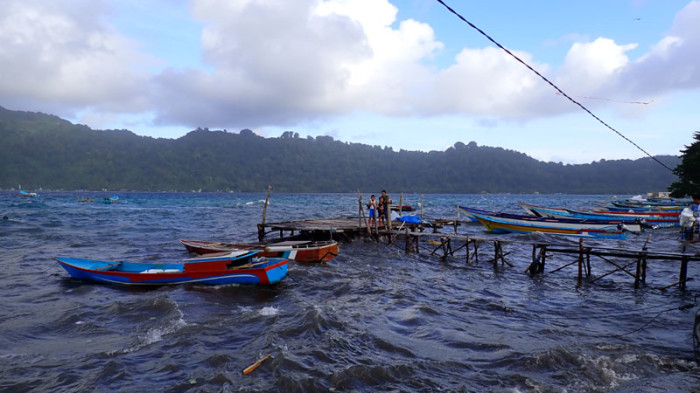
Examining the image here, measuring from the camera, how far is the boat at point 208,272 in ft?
53.1

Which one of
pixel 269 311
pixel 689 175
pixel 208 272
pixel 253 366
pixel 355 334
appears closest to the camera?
pixel 253 366

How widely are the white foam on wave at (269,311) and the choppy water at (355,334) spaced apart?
6 cm

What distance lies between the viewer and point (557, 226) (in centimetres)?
3372

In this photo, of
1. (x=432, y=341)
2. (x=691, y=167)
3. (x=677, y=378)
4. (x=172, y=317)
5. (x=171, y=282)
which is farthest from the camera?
(x=691, y=167)

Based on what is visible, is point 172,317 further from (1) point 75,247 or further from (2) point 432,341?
(1) point 75,247

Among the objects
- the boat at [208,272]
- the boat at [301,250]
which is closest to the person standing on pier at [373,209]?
the boat at [301,250]

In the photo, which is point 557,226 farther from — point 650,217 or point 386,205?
point 650,217

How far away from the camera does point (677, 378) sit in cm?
855

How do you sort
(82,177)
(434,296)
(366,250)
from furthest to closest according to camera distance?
1. (82,177)
2. (366,250)
3. (434,296)

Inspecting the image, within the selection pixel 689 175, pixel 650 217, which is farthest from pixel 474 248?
pixel 689 175

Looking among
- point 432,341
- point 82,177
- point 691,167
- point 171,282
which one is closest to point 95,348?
point 171,282

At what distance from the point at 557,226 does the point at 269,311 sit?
92.4ft

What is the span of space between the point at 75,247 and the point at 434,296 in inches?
977

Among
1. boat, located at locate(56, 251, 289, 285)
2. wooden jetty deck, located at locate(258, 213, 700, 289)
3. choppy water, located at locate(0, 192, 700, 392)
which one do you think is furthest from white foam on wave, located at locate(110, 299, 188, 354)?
wooden jetty deck, located at locate(258, 213, 700, 289)
